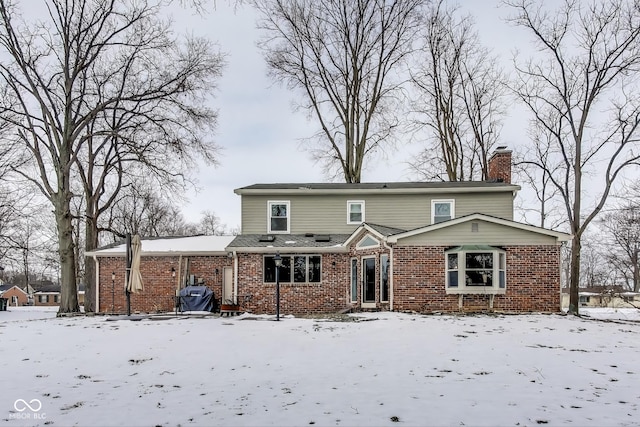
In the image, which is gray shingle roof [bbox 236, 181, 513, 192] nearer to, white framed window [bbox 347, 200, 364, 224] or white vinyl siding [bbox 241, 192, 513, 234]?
white vinyl siding [bbox 241, 192, 513, 234]

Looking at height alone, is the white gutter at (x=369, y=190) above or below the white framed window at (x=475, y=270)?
above

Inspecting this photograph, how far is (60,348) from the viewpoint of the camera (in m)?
9.10

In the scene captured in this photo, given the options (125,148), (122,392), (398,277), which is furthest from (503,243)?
(125,148)

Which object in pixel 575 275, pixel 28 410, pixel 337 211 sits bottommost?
pixel 28 410

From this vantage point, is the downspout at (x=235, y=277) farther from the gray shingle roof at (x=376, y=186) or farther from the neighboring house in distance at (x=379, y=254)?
the gray shingle roof at (x=376, y=186)

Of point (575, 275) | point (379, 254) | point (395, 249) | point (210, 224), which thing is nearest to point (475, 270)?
point (395, 249)

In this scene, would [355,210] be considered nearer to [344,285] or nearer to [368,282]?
[344,285]

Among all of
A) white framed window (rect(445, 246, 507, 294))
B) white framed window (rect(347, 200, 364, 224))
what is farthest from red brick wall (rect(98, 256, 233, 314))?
white framed window (rect(445, 246, 507, 294))

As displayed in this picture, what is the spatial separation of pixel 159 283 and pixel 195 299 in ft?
9.61

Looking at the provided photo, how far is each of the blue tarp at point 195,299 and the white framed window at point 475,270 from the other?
8.04 m

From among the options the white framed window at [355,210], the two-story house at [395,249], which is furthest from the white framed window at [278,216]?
the white framed window at [355,210]

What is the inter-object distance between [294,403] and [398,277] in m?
9.96

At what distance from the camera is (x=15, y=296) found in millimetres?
61000

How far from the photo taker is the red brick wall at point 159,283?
18.5 metres
